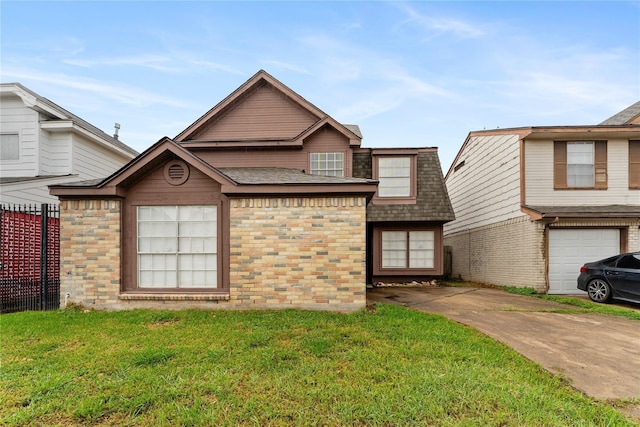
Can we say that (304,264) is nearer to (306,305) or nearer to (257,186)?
(306,305)

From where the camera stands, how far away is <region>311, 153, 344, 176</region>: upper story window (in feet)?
37.6

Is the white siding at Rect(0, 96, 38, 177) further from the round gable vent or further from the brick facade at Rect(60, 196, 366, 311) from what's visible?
the round gable vent

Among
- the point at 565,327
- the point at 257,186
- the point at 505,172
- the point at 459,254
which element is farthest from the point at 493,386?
the point at 459,254

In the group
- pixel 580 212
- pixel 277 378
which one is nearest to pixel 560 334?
pixel 277 378

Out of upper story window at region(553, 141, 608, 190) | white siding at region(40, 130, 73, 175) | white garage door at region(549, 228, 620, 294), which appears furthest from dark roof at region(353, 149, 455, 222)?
white siding at region(40, 130, 73, 175)

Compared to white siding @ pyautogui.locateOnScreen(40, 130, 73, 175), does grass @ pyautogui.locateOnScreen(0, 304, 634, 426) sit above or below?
below

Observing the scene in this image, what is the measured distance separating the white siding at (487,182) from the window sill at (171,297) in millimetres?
10150

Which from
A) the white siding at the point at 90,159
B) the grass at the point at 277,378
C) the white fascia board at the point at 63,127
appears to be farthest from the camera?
the white siding at the point at 90,159

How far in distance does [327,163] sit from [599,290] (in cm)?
889

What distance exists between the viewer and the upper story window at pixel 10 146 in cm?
1135

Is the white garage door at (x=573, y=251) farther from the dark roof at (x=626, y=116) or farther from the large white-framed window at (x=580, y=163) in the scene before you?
the dark roof at (x=626, y=116)

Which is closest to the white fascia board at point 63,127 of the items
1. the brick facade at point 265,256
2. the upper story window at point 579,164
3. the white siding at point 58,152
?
the white siding at point 58,152

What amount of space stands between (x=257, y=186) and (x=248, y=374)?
3963mm

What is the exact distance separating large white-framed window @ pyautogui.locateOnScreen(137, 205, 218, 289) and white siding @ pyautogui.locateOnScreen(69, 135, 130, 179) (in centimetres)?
723
